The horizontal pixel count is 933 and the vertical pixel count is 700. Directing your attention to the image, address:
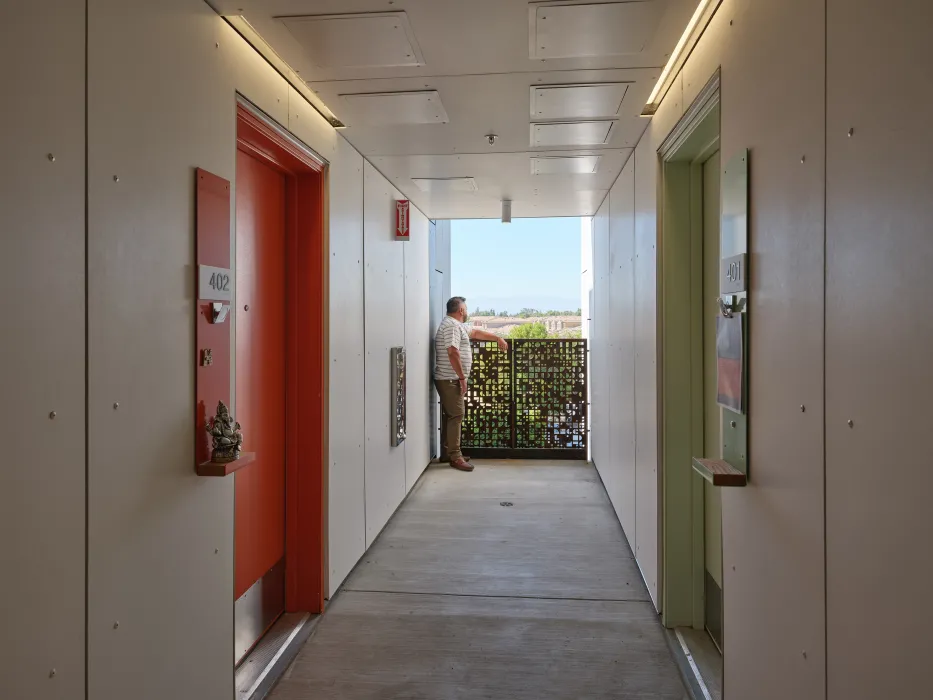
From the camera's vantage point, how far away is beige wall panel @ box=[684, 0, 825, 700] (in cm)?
120

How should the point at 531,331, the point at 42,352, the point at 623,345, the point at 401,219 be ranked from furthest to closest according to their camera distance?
the point at 531,331, the point at 401,219, the point at 623,345, the point at 42,352

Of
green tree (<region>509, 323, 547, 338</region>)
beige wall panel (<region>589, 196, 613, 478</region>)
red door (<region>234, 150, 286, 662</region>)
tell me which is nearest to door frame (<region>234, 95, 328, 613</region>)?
red door (<region>234, 150, 286, 662</region>)

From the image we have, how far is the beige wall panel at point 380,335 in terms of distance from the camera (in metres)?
3.48

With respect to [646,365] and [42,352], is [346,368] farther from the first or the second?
[42,352]

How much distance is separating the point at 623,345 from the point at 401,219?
1.83m

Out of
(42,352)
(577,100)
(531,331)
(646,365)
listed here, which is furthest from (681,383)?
(531,331)

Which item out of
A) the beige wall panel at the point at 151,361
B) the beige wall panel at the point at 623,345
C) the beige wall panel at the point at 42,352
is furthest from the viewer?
the beige wall panel at the point at 623,345

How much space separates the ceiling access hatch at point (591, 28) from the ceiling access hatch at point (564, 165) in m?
1.27

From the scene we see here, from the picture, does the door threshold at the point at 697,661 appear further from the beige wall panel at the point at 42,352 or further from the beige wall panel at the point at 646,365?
the beige wall panel at the point at 42,352

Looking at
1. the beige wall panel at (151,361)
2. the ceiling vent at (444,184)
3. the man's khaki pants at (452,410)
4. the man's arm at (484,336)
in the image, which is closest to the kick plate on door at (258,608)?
the beige wall panel at (151,361)

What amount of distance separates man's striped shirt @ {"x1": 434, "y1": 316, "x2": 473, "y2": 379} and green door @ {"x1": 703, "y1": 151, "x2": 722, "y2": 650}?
128 inches

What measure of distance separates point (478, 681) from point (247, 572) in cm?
103

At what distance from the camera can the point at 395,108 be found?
2.61m

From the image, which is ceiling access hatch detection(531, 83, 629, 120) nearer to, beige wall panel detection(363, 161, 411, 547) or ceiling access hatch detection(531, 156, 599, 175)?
ceiling access hatch detection(531, 156, 599, 175)
